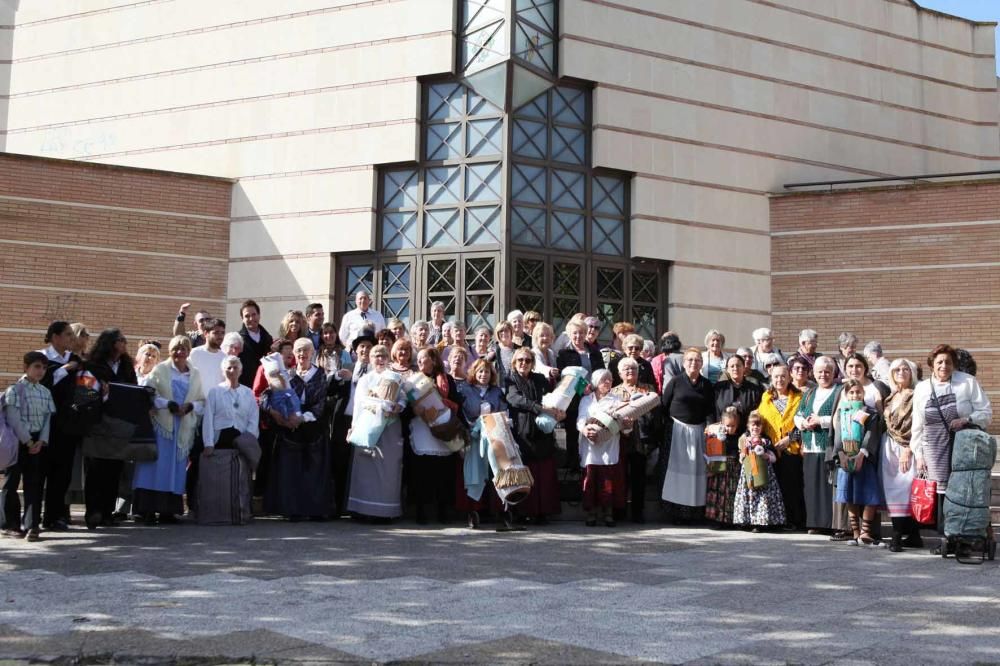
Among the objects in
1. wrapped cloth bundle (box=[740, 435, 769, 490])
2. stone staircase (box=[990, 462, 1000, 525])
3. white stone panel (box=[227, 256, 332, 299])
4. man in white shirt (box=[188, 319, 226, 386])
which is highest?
white stone panel (box=[227, 256, 332, 299])

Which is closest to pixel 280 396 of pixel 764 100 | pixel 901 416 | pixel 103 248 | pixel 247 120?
pixel 901 416

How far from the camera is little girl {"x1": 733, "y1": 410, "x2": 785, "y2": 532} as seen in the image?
9.65 metres

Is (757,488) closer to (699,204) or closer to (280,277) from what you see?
(699,204)

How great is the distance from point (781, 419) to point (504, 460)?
2657 mm

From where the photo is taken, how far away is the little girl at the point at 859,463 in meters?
8.95

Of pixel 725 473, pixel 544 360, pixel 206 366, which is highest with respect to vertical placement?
pixel 544 360

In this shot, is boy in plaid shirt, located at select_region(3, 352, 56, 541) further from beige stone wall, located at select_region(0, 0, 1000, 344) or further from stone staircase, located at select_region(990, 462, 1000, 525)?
beige stone wall, located at select_region(0, 0, 1000, 344)

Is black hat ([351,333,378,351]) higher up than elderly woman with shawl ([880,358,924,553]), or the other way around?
black hat ([351,333,378,351])

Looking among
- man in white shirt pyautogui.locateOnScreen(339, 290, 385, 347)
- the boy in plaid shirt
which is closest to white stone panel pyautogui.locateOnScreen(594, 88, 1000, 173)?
man in white shirt pyautogui.locateOnScreen(339, 290, 385, 347)

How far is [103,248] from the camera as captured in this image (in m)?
17.6

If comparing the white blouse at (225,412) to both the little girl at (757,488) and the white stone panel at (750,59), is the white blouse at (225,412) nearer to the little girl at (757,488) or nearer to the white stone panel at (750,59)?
the little girl at (757,488)

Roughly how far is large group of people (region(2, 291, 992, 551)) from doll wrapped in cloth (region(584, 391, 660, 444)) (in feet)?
0.07

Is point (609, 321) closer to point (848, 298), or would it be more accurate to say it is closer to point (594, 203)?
point (594, 203)

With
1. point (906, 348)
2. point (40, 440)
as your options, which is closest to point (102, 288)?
point (40, 440)
